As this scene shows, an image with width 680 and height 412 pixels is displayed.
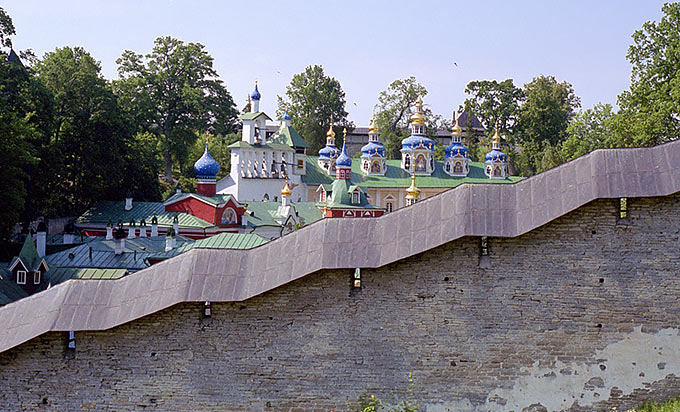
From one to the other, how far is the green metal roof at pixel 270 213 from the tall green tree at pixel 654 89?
14.7 meters

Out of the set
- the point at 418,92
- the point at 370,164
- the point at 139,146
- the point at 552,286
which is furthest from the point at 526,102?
the point at 552,286

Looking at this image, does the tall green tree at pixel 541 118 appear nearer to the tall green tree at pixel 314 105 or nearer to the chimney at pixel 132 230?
the tall green tree at pixel 314 105

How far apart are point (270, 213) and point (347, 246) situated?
33.8 meters

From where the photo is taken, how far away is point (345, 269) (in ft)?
30.0

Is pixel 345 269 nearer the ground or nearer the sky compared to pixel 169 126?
nearer the ground

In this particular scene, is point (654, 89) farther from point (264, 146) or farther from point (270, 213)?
point (264, 146)

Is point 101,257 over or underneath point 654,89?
underneath

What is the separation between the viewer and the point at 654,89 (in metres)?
37.4

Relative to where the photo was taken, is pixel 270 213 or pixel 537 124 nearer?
pixel 270 213

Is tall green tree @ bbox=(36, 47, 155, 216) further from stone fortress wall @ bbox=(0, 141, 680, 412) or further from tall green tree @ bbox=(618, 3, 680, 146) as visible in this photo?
stone fortress wall @ bbox=(0, 141, 680, 412)

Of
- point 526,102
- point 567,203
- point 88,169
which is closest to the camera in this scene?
point 567,203

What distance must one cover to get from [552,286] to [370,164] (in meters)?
50.0

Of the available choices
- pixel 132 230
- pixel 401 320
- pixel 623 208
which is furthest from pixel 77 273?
pixel 623 208

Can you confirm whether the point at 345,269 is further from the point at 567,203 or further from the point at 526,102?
the point at 526,102
